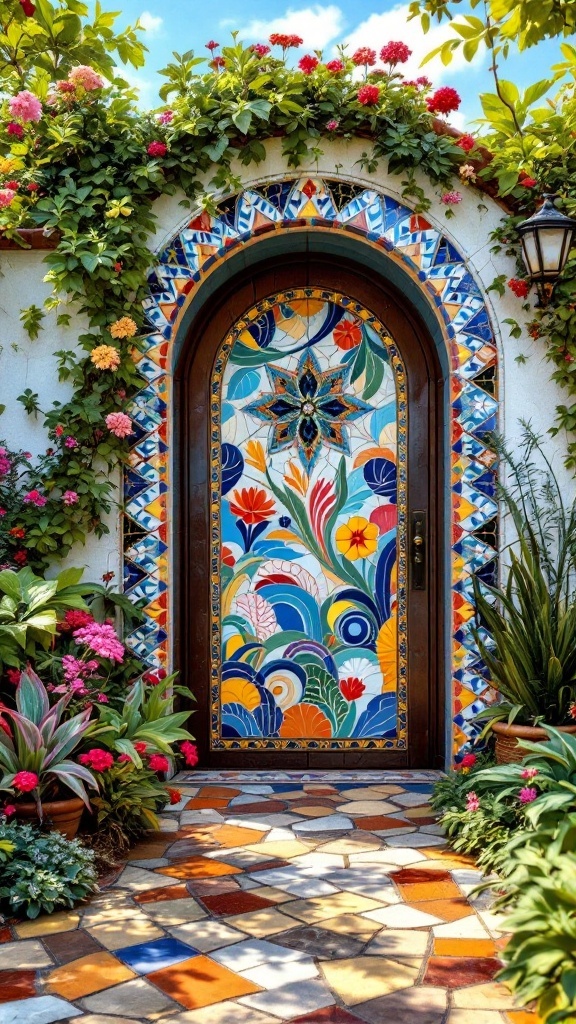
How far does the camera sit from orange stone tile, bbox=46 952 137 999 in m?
2.38

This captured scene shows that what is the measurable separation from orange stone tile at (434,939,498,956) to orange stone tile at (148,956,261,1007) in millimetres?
559

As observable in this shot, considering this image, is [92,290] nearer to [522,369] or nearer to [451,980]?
[522,369]

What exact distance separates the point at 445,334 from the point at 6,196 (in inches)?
83.8

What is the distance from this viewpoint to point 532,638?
3854 millimetres

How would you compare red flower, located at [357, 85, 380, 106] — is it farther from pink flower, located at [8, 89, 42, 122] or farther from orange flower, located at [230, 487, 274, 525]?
orange flower, located at [230, 487, 274, 525]

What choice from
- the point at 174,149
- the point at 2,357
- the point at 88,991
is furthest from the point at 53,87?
the point at 88,991

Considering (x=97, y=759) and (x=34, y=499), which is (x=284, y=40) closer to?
(x=34, y=499)

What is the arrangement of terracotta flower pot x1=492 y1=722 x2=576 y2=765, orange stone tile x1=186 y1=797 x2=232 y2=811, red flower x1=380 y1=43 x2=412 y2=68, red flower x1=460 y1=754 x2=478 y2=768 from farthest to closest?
red flower x1=380 y1=43 x2=412 y2=68 < orange stone tile x1=186 y1=797 x2=232 y2=811 < red flower x1=460 y1=754 x2=478 y2=768 < terracotta flower pot x1=492 y1=722 x2=576 y2=765

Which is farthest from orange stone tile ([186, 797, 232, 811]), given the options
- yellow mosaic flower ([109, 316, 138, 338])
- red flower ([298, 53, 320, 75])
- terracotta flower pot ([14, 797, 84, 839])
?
red flower ([298, 53, 320, 75])

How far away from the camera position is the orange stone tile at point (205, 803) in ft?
13.3

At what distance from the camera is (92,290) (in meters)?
4.30

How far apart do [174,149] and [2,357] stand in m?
1.28

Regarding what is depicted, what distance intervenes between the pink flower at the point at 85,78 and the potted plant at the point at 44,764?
2710 millimetres

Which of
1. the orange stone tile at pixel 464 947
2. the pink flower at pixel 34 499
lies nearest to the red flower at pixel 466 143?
the pink flower at pixel 34 499
